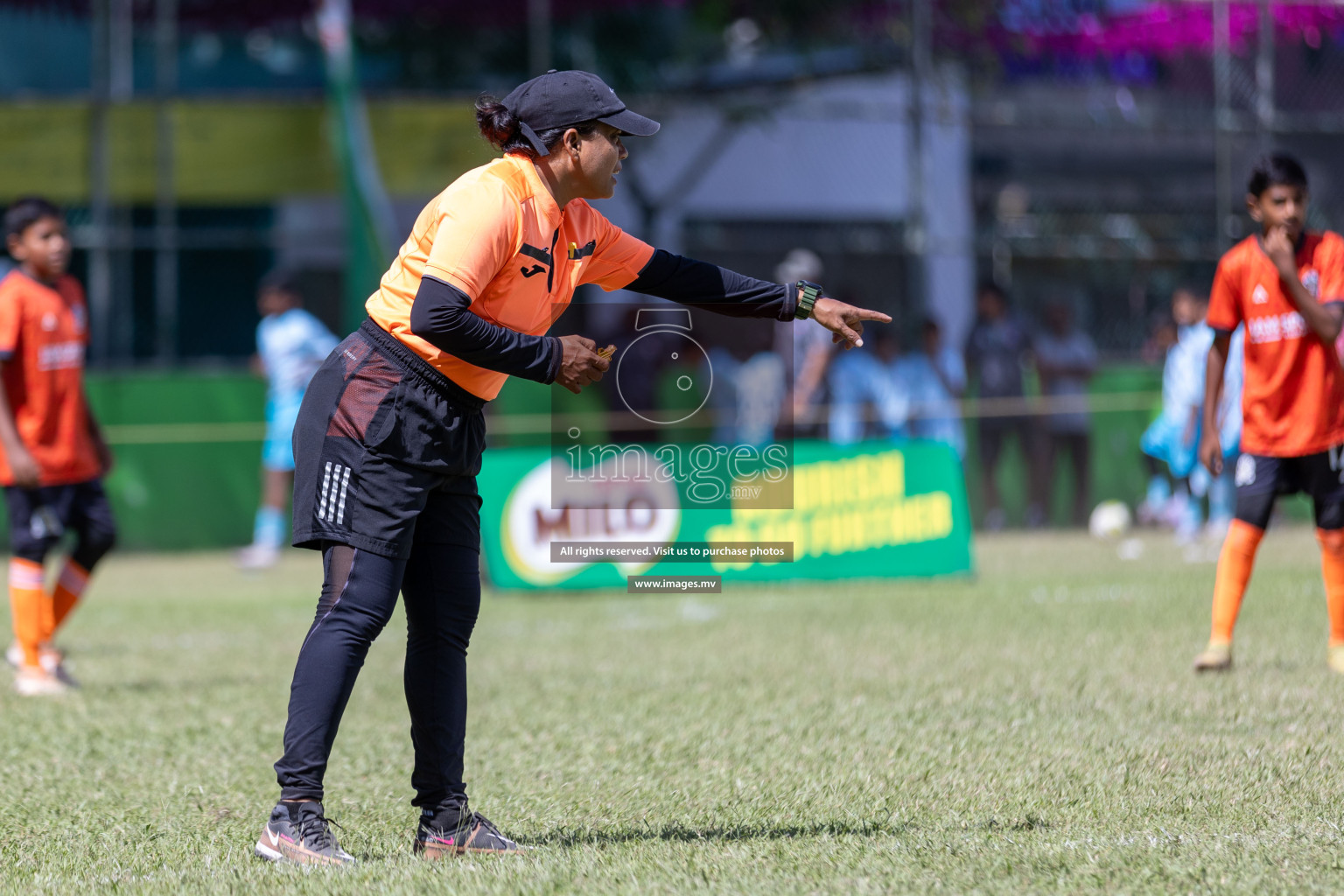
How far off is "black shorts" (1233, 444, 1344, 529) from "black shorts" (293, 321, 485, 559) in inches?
167

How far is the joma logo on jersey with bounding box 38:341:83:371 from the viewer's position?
7.79 m

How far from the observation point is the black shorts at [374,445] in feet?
14.0

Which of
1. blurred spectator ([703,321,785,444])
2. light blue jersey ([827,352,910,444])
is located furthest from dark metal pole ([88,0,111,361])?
light blue jersey ([827,352,910,444])

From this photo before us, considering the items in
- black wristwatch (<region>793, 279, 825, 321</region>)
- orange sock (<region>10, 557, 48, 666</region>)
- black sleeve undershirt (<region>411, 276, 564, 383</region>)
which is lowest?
orange sock (<region>10, 557, 48, 666</region>)

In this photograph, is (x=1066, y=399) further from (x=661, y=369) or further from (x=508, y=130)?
(x=508, y=130)

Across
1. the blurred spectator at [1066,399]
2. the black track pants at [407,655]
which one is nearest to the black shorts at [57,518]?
the black track pants at [407,655]

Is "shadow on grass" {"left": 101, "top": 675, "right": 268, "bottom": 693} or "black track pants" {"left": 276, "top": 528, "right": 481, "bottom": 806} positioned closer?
"black track pants" {"left": 276, "top": 528, "right": 481, "bottom": 806}

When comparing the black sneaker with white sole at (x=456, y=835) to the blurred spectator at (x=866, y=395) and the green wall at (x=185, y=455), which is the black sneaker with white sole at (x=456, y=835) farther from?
the green wall at (x=185, y=455)

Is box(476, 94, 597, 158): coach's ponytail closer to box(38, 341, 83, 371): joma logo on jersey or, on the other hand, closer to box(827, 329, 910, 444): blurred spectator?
box(38, 341, 83, 371): joma logo on jersey

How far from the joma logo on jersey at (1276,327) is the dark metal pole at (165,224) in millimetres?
11092

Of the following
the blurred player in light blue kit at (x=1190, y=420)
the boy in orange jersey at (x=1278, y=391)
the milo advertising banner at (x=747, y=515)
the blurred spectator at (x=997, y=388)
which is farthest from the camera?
the blurred spectator at (x=997, y=388)

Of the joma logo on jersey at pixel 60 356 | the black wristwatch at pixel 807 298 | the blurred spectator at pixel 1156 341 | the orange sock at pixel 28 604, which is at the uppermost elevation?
the blurred spectator at pixel 1156 341

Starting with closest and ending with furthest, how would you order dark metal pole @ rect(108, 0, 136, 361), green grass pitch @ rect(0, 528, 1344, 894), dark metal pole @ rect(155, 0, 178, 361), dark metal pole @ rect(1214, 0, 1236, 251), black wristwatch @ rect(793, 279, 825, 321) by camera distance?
green grass pitch @ rect(0, 528, 1344, 894), black wristwatch @ rect(793, 279, 825, 321), dark metal pole @ rect(108, 0, 136, 361), dark metal pole @ rect(155, 0, 178, 361), dark metal pole @ rect(1214, 0, 1236, 251)

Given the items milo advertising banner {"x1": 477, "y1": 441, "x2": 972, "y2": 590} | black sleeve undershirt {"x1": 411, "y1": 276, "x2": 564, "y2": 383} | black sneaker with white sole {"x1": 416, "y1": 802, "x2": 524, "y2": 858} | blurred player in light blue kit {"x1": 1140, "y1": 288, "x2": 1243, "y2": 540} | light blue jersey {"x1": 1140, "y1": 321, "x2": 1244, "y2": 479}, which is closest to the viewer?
black sleeve undershirt {"x1": 411, "y1": 276, "x2": 564, "y2": 383}
